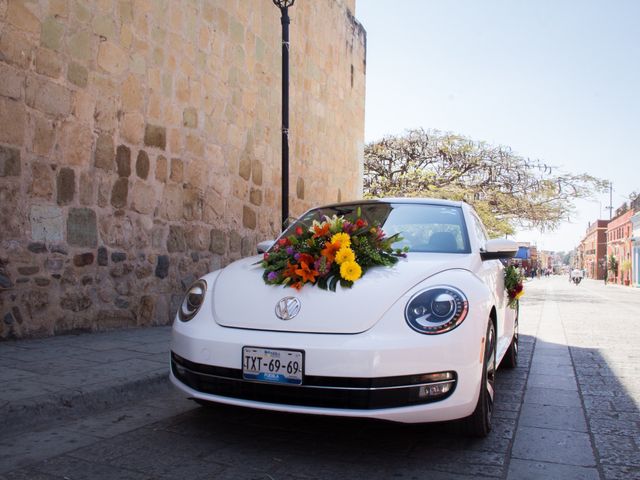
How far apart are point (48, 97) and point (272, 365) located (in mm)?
Answer: 4237

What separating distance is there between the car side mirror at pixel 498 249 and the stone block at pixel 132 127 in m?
4.49

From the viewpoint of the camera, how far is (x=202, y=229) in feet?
27.1

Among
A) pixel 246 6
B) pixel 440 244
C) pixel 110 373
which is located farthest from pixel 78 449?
pixel 246 6

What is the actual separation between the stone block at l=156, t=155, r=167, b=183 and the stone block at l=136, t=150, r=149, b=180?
214mm

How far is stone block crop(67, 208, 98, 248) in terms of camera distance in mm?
6090

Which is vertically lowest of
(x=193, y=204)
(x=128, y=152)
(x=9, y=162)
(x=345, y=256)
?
(x=345, y=256)

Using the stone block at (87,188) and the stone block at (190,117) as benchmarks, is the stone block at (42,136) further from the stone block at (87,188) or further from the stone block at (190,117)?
the stone block at (190,117)

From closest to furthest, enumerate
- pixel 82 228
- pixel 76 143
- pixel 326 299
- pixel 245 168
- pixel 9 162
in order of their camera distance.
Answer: pixel 326 299 → pixel 9 162 → pixel 76 143 → pixel 82 228 → pixel 245 168

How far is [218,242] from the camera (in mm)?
8672

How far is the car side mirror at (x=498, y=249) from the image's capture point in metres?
3.99

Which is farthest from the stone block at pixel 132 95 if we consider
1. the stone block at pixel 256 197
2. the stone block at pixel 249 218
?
the stone block at pixel 256 197

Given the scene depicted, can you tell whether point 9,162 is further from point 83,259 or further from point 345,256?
point 345,256

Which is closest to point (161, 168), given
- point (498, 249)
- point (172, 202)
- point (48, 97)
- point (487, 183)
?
point (172, 202)

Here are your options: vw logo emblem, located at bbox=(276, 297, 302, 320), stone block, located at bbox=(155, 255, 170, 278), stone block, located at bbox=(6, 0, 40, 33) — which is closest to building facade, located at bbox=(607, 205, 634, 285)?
stone block, located at bbox=(155, 255, 170, 278)
